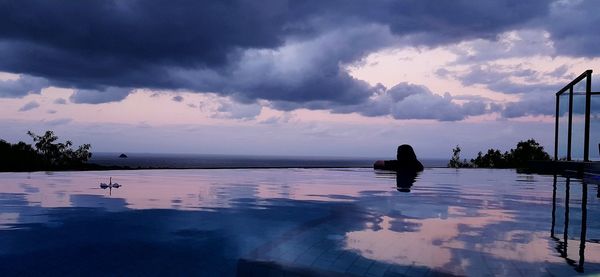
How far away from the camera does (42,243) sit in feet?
27.2

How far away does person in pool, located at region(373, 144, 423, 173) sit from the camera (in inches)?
1398

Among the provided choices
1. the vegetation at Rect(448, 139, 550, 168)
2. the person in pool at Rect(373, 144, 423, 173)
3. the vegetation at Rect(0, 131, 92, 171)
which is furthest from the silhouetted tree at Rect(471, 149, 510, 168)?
the vegetation at Rect(0, 131, 92, 171)

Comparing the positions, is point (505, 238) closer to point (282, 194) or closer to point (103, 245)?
point (103, 245)

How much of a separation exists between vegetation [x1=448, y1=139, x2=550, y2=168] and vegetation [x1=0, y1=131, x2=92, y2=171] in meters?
33.7

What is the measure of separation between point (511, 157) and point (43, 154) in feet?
130

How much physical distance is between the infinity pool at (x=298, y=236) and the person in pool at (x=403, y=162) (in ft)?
70.8

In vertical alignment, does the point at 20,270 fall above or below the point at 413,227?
below

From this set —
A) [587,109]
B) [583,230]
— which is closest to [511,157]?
[587,109]

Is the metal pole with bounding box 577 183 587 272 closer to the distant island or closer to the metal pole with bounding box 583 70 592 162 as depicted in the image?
the metal pole with bounding box 583 70 592 162

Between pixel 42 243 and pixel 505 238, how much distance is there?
816 centimetres

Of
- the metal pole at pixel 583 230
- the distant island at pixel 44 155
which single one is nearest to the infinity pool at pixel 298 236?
the metal pole at pixel 583 230

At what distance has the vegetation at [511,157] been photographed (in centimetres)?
3961

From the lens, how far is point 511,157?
137ft

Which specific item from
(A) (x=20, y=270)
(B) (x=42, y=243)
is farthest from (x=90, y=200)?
(A) (x=20, y=270)
